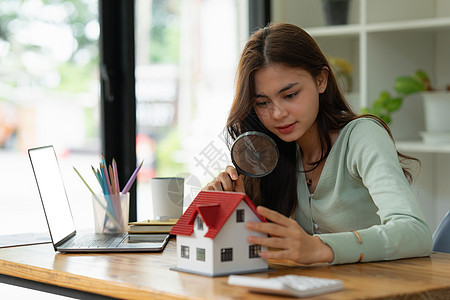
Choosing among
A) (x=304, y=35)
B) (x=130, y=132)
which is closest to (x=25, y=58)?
(x=130, y=132)

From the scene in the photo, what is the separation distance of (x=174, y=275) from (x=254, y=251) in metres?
0.16

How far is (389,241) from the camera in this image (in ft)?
4.53

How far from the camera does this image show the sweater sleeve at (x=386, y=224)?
136cm

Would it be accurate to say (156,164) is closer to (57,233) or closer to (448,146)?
(448,146)

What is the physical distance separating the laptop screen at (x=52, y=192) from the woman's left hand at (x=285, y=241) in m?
0.57

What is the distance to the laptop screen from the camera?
1.61 metres

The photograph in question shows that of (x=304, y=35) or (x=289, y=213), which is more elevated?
(x=304, y=35)

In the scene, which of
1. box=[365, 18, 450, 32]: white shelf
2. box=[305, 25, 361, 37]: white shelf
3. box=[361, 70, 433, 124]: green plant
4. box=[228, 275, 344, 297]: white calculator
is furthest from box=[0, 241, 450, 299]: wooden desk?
box=[305, 25, 361, 37]: white shelf

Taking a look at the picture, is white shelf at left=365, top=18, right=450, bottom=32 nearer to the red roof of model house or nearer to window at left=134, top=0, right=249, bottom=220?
window at left=134, top=0, right=249, bottom=220

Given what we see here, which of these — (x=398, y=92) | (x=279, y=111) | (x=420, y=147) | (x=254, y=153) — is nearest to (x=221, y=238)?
(x=254, y=153)

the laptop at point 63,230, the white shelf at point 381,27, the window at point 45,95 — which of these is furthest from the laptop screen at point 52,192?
the white shelf at point 381,27

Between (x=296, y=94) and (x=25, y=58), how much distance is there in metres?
1.44

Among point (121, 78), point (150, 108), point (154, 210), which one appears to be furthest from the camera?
point (150, 108)

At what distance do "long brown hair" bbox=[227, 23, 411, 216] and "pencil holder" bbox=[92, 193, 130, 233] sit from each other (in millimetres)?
348
